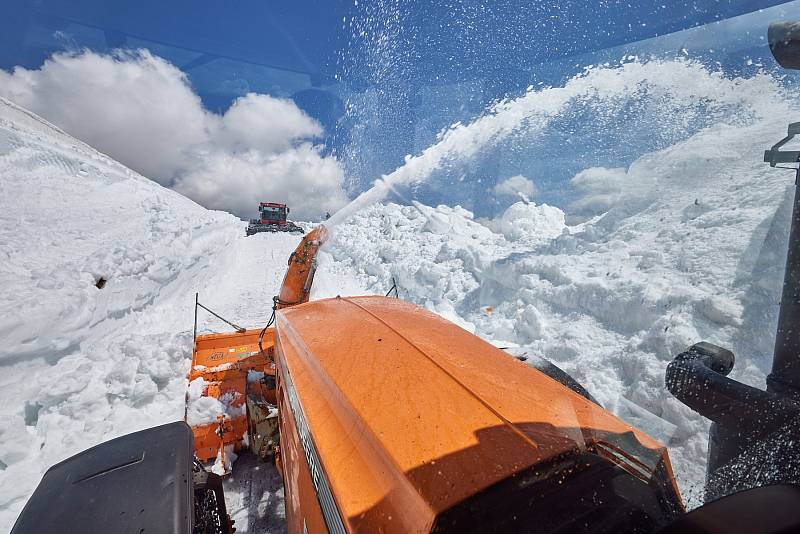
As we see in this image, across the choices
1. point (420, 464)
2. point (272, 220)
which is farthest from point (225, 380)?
point (272, 220)

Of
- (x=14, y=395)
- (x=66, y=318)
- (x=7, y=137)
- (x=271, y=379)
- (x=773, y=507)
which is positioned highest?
(x=7, y=137)

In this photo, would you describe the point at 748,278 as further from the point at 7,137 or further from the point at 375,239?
the point at 7,137

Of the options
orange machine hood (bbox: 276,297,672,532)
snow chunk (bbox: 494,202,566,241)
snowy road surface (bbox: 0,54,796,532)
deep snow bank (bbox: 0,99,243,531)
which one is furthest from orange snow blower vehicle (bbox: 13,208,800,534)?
snow chunk (bbox: 494,202,566,241)

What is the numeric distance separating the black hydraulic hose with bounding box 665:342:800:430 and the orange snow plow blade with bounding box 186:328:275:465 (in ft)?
11.0

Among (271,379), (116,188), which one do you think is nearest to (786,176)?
(271,379)

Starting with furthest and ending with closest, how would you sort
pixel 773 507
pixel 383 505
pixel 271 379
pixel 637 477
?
pixel 271 379 → pixel 637 477 → pixel 383 505 → pixel 773 507

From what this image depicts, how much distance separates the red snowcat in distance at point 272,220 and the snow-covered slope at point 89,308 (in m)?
12.6

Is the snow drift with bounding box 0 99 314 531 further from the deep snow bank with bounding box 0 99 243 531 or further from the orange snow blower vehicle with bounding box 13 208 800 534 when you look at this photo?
the orange snow blower vehicle with bounding box 13 208 800 534

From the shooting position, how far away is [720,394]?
1978mm

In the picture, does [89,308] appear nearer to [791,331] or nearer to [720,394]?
[720,394]

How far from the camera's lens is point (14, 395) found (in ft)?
11.0

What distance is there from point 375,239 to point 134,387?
36.4 ft

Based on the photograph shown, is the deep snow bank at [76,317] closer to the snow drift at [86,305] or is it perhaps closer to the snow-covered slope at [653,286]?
the snow drift at [86,305]

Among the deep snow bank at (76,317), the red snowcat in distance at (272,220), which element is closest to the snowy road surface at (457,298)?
the deep snow bank at (76,317)
